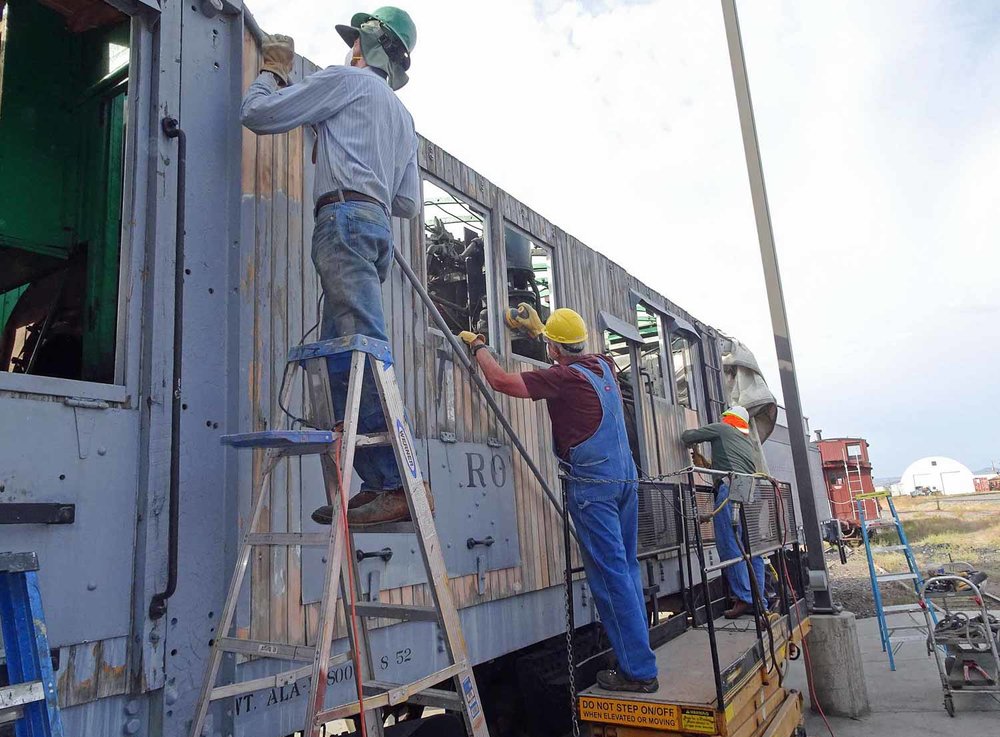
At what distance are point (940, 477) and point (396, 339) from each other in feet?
208

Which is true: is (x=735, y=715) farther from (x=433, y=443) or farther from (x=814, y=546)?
(x=814, y=546)

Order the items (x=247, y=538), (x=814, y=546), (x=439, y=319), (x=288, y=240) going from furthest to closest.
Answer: (x=814, y=546)
(x=439, y=319)
(x=288, y=240)
(x=247, y=538)

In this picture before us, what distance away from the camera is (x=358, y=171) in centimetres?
269

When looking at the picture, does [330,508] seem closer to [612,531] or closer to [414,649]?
[414,649]

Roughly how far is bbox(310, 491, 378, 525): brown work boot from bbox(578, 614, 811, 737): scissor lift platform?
193cm

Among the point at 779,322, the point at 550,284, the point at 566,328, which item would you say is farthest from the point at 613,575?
the point at 779,322

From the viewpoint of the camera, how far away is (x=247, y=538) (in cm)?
233

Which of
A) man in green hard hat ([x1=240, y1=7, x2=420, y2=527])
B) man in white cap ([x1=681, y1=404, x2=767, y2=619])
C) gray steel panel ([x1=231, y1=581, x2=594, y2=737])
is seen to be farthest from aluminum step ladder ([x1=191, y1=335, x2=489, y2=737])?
man in white cap ([x1=681, y1=404, x2=767, y2=619])

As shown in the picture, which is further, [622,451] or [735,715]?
[622,451]

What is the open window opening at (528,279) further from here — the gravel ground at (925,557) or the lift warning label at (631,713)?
the gravel ground at (925,557)

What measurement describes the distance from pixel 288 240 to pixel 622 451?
83.4 inches

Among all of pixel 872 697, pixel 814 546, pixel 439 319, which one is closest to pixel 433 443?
pixel 439 319

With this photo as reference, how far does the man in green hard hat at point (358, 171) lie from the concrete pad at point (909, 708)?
5.53 metres

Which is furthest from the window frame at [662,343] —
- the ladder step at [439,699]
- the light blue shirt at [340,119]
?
the ladder step at [439,699]
